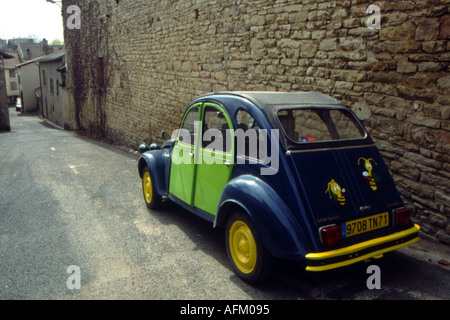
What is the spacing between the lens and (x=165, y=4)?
33.4 feet

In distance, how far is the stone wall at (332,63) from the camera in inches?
167

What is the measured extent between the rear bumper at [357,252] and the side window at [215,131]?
56.0 inches

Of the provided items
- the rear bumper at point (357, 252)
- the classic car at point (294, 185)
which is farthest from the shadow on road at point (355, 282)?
the rear bumper at point (357, 252)

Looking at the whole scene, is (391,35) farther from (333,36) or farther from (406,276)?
(406,276)

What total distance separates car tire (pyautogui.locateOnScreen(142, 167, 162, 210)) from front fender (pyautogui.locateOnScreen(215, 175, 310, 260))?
2234 mm

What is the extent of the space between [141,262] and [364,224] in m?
2.23

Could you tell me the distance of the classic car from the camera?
3025mm

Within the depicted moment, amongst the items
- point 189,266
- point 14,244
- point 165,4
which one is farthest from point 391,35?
point 165,4

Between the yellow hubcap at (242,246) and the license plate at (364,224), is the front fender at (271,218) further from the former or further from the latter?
the license plate at (364,224)

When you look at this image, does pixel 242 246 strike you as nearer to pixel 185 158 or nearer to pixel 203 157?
pixel 203 157

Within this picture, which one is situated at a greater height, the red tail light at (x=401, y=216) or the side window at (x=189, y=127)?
the side window at (x=189, y=127)

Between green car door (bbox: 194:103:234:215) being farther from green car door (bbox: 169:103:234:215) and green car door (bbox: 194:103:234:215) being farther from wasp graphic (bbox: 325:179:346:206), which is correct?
wasp graphic (bbox: 325:179:346:206)

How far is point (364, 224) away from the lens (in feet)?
10.5

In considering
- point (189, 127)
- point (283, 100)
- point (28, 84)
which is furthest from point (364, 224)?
point (28, 84)
